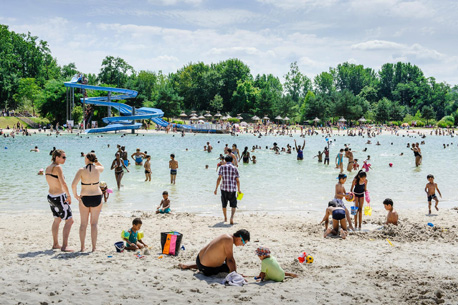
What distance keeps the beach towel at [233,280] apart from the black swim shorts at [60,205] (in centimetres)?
289

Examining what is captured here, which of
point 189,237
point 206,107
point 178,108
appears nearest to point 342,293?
point 189,237

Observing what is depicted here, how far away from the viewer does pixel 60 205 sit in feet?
22.0

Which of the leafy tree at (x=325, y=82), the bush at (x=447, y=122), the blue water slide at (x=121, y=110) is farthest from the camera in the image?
the leafy tree at (x=325, y=82)

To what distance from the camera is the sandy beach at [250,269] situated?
5238 mm

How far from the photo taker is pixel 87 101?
58.0 metres

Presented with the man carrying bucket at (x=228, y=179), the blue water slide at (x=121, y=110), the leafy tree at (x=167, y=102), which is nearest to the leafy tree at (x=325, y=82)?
the leafy tree at (x=167, y=102)

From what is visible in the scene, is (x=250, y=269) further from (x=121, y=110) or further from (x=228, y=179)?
(x=121, y=110)

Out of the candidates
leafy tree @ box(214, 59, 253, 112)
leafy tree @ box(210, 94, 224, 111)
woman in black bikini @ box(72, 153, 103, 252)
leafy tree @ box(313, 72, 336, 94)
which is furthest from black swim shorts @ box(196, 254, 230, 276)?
leafy tree @ box(313, 72, 336, 94)

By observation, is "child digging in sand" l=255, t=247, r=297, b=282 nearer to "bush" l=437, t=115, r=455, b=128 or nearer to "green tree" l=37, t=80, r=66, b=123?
"green tree" l=37, t=80, r=66, b=123

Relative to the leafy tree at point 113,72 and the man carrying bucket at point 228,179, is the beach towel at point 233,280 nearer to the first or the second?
the man carrying bucket at point 228,179

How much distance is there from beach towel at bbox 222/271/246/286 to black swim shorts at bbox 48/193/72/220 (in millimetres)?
2891

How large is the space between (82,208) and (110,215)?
4.42 m

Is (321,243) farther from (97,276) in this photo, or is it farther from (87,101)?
(87,101)

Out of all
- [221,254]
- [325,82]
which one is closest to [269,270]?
[221,254]
